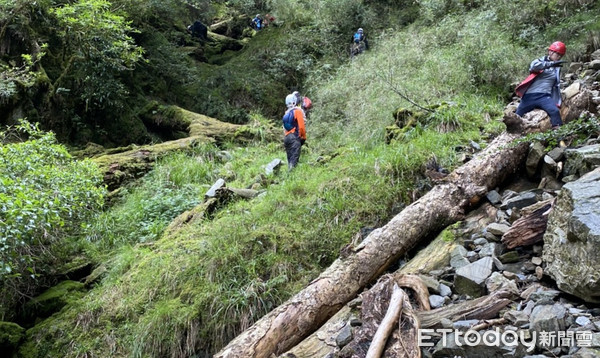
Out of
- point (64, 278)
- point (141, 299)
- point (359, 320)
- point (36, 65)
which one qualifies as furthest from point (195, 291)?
point (36, 65)

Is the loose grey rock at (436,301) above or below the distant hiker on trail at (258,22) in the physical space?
below

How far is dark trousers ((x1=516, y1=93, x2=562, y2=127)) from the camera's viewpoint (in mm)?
5918

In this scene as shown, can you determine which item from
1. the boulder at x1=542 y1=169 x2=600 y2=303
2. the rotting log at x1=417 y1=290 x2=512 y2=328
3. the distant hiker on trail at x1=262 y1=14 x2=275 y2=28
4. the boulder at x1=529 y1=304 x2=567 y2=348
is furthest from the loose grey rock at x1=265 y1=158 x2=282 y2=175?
the distant hiker on trail at x1=262 y1=14 x2=275 y2=28

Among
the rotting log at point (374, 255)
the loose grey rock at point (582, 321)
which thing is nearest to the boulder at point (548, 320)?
the loose grey rock at point (582, 321)

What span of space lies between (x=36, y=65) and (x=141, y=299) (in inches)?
365

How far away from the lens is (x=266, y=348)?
395cm

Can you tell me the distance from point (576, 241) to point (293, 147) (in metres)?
5.97

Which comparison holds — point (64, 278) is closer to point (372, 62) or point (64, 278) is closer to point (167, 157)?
point (167, 157)

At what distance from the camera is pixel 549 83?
238 inches

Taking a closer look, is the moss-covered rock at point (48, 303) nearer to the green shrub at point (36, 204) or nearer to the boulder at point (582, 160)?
the green shrub at point (36, 204)

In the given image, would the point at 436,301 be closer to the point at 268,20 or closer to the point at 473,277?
the point at 473,277

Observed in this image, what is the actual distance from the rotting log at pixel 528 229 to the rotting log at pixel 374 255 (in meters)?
1.06

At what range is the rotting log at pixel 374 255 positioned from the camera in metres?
4.03

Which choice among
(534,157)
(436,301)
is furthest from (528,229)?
(534,157)
